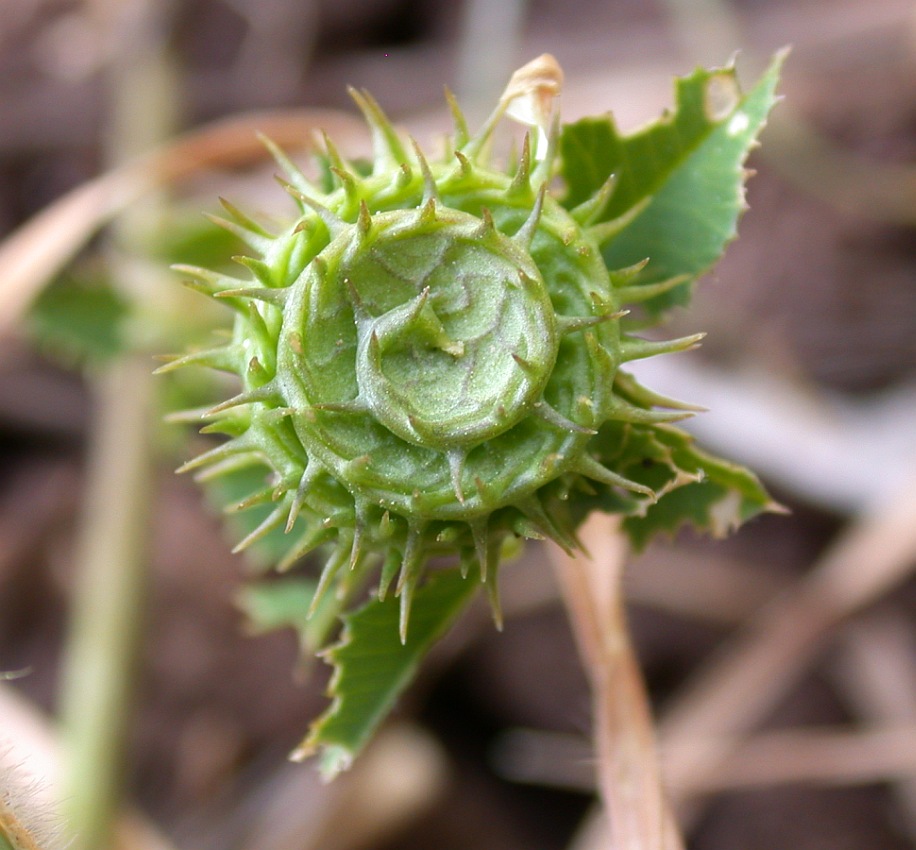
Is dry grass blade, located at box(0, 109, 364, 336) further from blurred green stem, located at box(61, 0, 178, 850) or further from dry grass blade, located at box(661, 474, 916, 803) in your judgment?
dry grass blade, located at box(661, 474, 916, 803)

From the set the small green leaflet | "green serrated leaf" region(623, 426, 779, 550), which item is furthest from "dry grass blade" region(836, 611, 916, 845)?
the small green leaflet

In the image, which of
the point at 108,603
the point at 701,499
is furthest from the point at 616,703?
the point at 108,603

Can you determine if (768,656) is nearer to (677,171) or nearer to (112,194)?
(677,171)

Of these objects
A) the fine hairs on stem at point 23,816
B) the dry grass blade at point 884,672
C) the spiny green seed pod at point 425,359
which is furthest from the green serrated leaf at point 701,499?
the dry grass blade at point 884,672

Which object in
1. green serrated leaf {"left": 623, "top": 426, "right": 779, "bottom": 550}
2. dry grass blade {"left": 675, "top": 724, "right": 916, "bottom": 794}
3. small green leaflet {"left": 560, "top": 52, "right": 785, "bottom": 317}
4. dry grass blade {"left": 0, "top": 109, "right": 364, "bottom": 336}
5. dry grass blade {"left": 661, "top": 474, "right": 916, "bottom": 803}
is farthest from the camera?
dry grass blade {"left": 661, "top": 474, "right": 916, "bottom": 803}

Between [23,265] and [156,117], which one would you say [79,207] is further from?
[156,117]

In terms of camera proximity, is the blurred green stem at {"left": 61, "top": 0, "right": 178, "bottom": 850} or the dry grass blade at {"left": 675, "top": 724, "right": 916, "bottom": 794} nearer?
the blurred green stem at {"left": 61, "top": 0, "right": 178, "bottom": 850}

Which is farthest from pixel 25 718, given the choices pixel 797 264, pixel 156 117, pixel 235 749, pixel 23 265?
pixel 797 264
